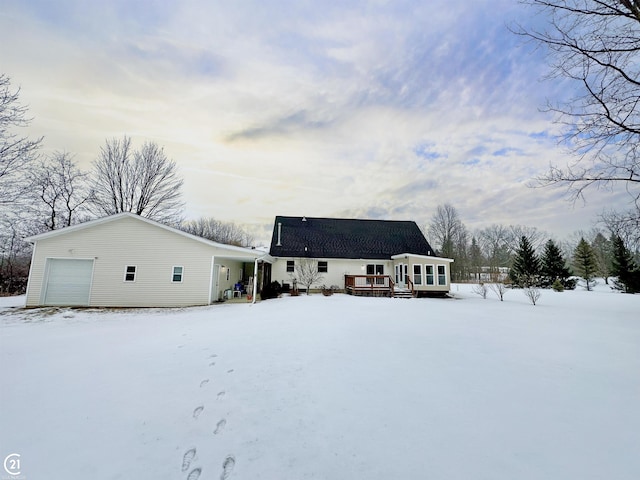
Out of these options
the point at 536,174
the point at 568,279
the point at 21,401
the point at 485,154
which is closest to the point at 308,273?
the point at 485,154

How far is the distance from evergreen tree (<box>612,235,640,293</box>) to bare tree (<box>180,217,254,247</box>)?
43.1 metres

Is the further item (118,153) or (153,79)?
(118,153)

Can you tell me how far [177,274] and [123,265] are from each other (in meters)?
2.67

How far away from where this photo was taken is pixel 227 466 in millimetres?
2367

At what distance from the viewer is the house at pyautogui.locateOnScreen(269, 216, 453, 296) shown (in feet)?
60.5

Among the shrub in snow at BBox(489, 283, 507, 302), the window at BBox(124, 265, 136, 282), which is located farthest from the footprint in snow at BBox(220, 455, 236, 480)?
the shrub in snow at BBox(489, 283, 507, 302)

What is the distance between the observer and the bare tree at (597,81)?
591cm

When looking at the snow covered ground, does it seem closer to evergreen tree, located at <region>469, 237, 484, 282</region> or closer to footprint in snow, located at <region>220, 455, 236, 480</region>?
footprint in snow, located at <region>220, 455, 236, 480</region>

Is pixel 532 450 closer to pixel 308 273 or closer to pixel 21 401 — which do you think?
pixel 21 401

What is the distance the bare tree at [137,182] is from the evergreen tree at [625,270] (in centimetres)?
3679

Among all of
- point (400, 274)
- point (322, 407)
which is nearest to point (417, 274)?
point (400, 274)

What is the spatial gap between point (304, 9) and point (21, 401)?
42.0 ft

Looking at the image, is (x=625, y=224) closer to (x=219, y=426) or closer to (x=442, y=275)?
(x=219, y=426)

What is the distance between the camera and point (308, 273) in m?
19.5
